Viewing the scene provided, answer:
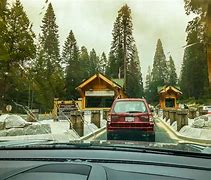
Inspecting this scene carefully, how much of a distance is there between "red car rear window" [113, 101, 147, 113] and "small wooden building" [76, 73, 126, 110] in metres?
25.9

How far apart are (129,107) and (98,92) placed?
26912 millimetres

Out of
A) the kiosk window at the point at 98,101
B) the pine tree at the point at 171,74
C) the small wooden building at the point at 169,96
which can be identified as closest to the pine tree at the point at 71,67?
the small wooden building at the point at 169,96

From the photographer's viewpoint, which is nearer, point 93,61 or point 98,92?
point 98,92

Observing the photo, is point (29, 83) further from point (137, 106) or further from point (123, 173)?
point (123, 173)

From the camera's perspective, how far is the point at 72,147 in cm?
227

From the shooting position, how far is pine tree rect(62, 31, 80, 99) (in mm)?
53344

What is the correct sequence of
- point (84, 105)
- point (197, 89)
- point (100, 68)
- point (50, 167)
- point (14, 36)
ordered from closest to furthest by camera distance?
point (50, 167)
point (14, 36)
point (84, 105)
point (197, 89)
point (100, 68)

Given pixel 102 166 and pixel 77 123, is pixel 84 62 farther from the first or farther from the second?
pixel 102 166

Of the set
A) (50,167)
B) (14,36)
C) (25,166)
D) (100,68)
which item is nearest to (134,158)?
(50,167)

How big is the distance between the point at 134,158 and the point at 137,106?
34.3 ft

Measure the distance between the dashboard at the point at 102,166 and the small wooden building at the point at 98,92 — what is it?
119ft

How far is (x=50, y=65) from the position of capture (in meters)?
56.9

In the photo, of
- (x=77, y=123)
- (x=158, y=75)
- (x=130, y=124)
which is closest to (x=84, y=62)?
(x=158, y=75)

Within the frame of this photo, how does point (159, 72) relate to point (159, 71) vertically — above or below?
below
